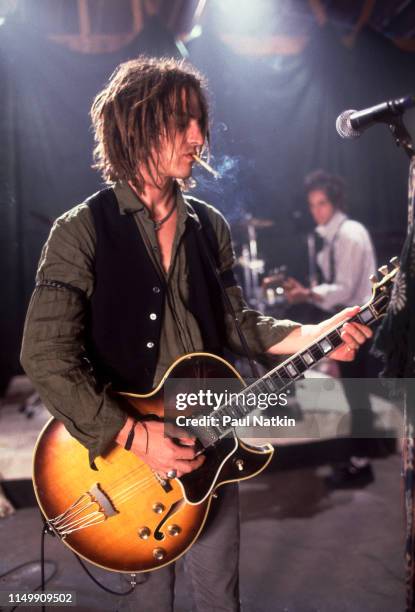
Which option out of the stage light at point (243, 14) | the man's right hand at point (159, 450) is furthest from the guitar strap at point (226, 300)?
the stage light at point (243, 14)

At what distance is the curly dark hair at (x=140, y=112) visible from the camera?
167 centimetres

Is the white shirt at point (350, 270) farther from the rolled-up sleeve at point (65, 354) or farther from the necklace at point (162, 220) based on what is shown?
the rolled-up sleeve at point (65, 354)

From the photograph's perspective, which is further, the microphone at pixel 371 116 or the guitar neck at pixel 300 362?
the guitar neck at pixel 300 362

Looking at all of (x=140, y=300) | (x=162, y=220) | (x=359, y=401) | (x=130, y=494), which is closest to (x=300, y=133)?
(x=359, y=401)

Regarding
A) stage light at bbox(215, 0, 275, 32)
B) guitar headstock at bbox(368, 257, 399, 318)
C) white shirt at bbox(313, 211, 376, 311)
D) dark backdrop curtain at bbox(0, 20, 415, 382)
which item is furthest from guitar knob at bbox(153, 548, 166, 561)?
stage light at bbox(215, 0, 275, 32)

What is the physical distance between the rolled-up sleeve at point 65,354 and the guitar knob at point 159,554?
1.19 feet

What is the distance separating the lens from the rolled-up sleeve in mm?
1490

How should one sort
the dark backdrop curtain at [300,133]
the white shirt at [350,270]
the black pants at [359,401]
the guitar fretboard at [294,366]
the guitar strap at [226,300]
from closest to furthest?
the guitar fretboard at [294,366] < the guitar strap at [226,300] < the dark backdrop curtain at [300,133] < the white shirt at [350,270] < the black pants at [359,401]

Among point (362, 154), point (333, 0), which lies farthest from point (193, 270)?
point (362, 154)

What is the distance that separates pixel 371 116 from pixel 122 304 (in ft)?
2.94

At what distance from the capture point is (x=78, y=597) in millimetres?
2625

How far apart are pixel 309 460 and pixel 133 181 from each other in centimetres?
307

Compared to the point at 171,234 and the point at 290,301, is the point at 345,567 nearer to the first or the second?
the point at 290,301

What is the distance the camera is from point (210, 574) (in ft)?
5.55
